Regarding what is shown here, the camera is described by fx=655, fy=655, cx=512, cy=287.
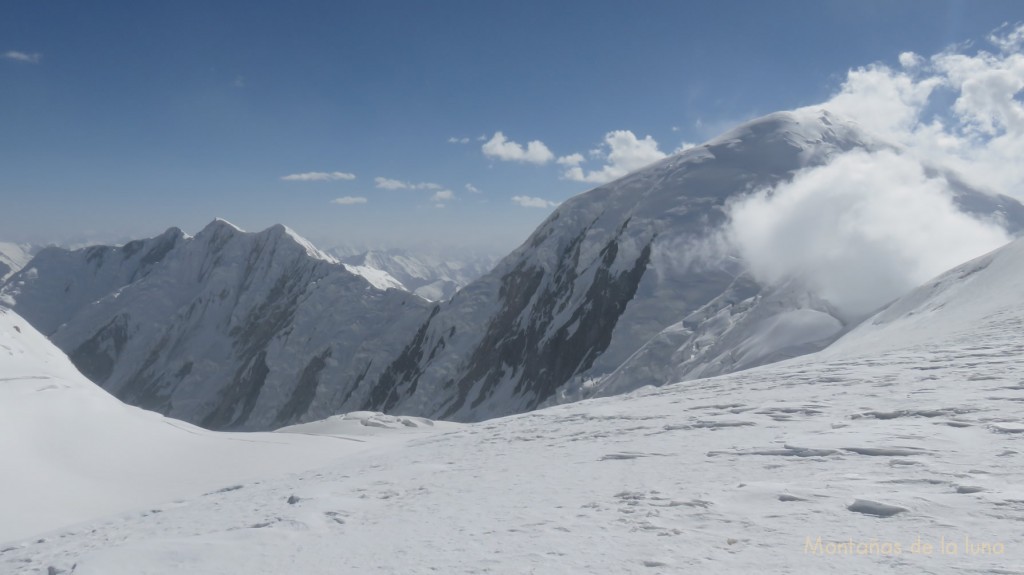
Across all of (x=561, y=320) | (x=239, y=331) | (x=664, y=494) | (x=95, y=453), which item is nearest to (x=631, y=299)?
(x=561, y=320)

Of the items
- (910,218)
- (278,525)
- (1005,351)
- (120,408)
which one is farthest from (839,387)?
(910,218)

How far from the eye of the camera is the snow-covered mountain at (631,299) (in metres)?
49.2

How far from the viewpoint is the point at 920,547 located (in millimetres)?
6043

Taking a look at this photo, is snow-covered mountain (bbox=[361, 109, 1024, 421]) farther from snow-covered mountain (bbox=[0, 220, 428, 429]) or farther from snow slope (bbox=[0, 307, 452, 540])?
snow slope (bbox=[0, 307, 452, 540])

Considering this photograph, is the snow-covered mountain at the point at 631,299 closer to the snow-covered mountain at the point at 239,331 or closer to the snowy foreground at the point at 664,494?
the snow-covered mountain at the point at 239,331

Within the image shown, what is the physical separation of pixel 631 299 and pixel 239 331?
11688 cm

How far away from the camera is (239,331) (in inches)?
6038

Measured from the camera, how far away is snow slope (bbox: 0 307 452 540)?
15.7m

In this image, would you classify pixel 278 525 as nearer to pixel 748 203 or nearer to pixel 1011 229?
pixel 748 203

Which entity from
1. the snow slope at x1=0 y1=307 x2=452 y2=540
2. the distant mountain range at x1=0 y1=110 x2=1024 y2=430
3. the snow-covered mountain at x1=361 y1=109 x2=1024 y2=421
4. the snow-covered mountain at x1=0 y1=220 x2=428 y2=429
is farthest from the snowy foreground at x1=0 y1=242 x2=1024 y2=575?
the snow-covered mountain at x1=0 y1=220 x2=428 y2=429

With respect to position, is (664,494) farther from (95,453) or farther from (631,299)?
(631,299)

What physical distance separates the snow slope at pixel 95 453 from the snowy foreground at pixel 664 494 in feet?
0.61

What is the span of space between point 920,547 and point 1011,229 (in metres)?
67.1

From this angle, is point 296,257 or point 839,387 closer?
point 839,387
